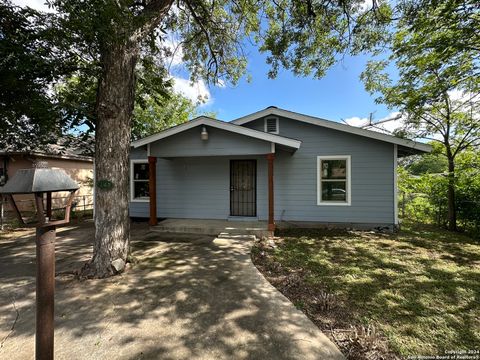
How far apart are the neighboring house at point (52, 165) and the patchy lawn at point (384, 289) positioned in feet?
31.2

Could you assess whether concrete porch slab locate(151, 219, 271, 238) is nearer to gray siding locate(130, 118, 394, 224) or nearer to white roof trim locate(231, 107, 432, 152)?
gray siding locate(130, 118, 394, 224)

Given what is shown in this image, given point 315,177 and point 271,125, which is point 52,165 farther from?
point 315,177

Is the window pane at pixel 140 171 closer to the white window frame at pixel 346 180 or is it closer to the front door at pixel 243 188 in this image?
the front door at pixel 243 188

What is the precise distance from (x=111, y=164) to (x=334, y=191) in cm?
615

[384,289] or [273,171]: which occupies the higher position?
[273,171]

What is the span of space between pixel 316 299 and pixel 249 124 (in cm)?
606

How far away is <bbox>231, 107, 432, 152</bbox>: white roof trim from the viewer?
641 cm

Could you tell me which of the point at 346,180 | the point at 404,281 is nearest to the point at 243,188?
the point at 346,180

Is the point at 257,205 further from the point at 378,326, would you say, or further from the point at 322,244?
the point at 378,326

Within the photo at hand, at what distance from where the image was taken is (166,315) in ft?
8.95

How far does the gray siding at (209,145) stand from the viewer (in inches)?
249

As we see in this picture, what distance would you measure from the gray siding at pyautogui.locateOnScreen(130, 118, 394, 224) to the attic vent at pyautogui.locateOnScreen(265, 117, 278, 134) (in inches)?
7.2

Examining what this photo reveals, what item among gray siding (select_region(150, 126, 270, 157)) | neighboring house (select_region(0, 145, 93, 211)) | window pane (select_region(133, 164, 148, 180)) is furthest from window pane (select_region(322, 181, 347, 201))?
neighboring house (select_region(0, 145, 93, 211))

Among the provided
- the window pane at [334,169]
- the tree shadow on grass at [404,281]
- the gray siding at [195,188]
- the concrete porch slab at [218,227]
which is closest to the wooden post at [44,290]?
the tree shadow on grass at [404,281]
